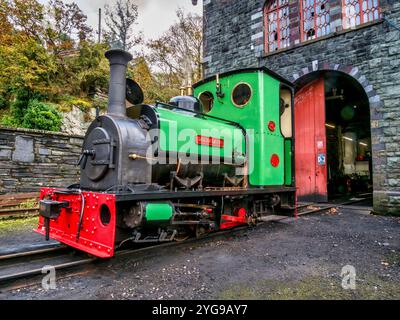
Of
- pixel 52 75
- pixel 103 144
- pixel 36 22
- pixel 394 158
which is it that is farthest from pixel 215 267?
pixel 36 22

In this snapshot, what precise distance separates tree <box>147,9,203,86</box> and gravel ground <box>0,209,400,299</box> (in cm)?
1754

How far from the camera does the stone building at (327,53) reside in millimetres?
7387

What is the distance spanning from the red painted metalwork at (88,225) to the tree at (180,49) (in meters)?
17.8

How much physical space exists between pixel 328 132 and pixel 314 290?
1479cm

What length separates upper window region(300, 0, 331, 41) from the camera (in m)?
8.80

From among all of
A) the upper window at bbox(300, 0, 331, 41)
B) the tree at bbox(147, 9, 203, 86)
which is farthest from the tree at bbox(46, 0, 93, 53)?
the upper window at bbox(300, 0, 331, 41)

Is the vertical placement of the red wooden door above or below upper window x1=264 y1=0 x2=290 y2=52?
below

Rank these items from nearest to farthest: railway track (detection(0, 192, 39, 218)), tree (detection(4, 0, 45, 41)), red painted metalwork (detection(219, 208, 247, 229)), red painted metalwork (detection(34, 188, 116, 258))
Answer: red painted metalwork (detection(34, 188, 116, 258))
red painted metalwork (detection(219, 208, 247, 229))
railway track (detection(0, 192, 39, 218))
tree (detection(4, 0, 45, 41))

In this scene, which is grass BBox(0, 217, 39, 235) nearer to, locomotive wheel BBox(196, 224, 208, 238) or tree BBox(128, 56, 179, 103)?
locomotive wheel BBox(196, 224, 208, 238)

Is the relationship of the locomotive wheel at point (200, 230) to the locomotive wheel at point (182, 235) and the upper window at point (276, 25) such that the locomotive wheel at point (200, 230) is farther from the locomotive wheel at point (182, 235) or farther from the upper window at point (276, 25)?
the upper window at point (276, 25)

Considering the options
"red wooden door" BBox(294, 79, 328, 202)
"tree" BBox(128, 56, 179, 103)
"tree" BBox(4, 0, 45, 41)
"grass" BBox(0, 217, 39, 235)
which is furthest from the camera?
"tree" BBox(128, 56, 179, 103)

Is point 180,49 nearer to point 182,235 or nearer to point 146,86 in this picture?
point 146,86

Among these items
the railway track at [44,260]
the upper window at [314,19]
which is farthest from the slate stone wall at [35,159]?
the upper window at [314,19]

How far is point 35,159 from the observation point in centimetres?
698
